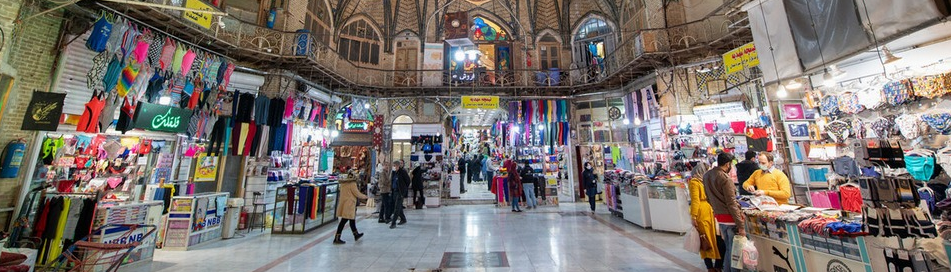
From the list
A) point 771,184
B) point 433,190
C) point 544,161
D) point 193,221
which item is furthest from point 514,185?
point 193,221

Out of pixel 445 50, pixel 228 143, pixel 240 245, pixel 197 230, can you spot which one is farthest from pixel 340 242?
pixel 445 50

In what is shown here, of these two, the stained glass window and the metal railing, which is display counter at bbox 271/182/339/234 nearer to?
the metal railing

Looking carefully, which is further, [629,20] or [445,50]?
[445,50]

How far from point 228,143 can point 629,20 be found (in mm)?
13659

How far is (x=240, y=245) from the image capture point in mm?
6520

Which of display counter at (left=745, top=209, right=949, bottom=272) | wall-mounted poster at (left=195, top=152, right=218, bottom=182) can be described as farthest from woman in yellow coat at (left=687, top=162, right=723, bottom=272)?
wall-mounted poster at (left=195, top=152, right=218, bottom=182)

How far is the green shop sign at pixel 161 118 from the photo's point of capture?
6.15m

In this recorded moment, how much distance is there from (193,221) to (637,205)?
969 centimetres

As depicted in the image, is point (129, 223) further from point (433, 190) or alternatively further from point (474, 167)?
point (474, 167)

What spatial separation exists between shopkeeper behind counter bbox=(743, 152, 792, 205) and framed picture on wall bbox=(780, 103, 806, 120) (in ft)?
11.1

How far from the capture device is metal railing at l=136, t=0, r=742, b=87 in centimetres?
905

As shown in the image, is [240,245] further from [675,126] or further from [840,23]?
[675,126]

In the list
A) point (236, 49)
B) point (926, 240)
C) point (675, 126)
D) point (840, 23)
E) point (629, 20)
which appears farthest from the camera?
point (629, 20)

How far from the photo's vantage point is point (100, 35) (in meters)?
5.39
